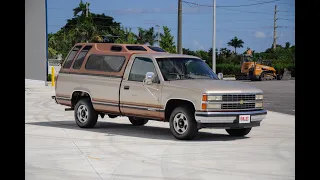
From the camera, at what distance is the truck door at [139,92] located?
11875 millimetres

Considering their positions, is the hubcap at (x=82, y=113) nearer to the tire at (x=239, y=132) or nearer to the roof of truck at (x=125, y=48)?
the roof of truck at (x=125, y=48)

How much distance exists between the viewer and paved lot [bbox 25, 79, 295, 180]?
7.39 m

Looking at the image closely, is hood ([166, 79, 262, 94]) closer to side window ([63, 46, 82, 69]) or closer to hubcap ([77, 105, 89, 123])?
hubcap ([77, 105, 89, 123])

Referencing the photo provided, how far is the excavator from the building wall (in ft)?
61.1

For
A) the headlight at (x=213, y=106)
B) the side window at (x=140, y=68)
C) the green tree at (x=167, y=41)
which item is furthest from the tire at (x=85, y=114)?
the green tree at (x=167, y=41)

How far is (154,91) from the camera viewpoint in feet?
39.0

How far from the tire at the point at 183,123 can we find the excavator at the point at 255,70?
38060mm

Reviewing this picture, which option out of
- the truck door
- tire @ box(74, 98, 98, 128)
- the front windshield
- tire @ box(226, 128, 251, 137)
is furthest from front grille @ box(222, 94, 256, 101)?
tire @ box(74, 98, 98, 128)

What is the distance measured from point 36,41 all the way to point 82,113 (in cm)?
2331
